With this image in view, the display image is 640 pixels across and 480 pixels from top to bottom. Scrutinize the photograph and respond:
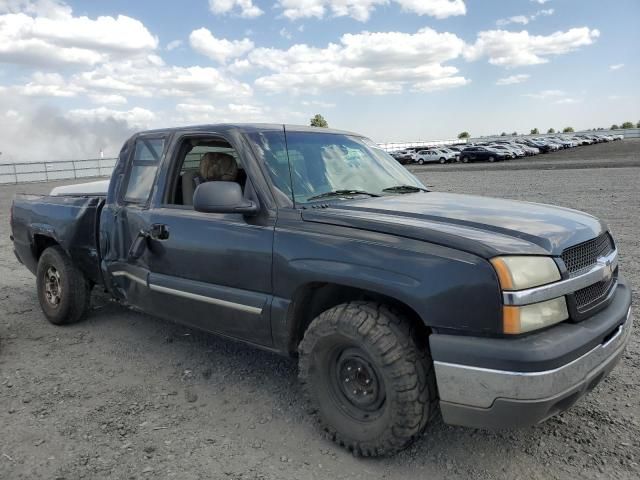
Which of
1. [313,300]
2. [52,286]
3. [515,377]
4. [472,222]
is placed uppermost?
[472,222]

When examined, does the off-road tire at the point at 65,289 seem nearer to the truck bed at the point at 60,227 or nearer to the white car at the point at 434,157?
the truck bed at the point at 60,227

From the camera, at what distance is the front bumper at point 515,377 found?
238 cm

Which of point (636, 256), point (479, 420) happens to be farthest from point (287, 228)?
point (636, 256)

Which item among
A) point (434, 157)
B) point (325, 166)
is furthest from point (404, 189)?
point (434, 157)

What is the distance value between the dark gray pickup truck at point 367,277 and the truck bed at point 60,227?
1.38ft

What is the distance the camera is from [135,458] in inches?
118

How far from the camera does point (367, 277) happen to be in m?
2.75

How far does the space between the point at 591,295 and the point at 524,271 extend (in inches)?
24.5

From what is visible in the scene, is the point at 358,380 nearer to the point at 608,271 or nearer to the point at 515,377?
the point at 515,377

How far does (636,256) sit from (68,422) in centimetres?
677

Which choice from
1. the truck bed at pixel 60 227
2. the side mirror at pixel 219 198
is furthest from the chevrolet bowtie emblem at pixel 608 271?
the truck bed at pixel 60 227

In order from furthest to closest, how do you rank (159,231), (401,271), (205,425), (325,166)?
(159,231) < (325,166) < (205,425) < (401,271)

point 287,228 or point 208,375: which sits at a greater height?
point 287,228

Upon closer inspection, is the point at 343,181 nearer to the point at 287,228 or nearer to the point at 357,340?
the point at 287,228
